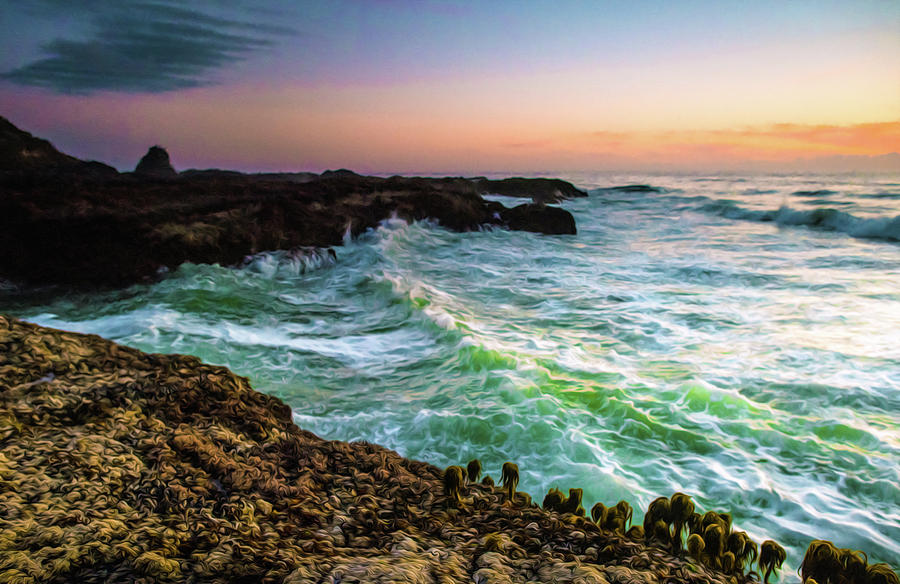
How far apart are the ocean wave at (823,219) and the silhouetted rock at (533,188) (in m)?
11.7

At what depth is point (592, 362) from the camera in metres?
6.36

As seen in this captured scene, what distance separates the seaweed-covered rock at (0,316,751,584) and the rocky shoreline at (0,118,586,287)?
7427mm

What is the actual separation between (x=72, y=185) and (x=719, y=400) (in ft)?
49.0

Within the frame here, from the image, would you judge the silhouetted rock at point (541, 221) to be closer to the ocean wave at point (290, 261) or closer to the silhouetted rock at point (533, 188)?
the ocean wave at point (290, 261)

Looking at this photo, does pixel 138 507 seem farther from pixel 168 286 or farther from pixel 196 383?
pixel 168 286

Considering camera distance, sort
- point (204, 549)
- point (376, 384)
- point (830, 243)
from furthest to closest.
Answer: point (830, 243) < point (376, 384) < point (204, 549)

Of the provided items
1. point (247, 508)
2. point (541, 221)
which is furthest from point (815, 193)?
point (247, 508)

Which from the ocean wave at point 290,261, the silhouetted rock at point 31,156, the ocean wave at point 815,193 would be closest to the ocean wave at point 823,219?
the ocean wave at point 815,193

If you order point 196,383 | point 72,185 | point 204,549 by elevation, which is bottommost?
point 204,549

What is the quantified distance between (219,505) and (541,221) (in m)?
19.3

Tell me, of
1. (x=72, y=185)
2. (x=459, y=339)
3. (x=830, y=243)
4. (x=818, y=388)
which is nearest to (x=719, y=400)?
(x=818, y=388)

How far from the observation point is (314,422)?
4.81 m

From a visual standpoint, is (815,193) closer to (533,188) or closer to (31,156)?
(533,188)

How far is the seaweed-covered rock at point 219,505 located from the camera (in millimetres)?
1819
